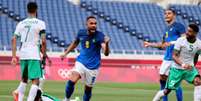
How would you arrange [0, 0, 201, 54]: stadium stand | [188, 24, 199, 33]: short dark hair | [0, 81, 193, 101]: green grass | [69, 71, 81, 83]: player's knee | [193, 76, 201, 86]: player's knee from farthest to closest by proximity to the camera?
[0, 0, 201, 54]: stadium stand
[0, 81, 193, 101]: green grass
[69, 71, 81, 83]: player's knee
[193, 76, 201, 86]: player's knee
[188, 24, 199, 33]: short dark hair

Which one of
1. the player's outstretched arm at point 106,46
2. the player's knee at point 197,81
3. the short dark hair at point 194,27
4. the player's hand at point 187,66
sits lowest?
the player's knee at point 197,81

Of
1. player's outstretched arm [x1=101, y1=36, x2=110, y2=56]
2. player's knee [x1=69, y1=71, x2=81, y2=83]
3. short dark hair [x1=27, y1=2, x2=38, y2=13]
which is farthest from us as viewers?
player's knee [x1=69, y1=71, x2=81, y2=83]

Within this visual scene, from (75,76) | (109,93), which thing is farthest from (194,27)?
(109,93)

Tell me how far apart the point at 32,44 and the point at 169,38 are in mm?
3928

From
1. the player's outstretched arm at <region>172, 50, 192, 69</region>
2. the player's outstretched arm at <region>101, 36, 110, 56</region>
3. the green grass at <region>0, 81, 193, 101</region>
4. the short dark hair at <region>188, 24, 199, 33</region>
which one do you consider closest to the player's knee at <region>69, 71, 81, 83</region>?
the player's outstretched arm at <region>101, 36, 110, 56</region>

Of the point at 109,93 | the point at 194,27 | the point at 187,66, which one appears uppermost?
the point at 194,27

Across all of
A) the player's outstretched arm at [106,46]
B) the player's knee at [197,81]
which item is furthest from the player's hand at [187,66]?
the player's outstretched arm at [106,46]

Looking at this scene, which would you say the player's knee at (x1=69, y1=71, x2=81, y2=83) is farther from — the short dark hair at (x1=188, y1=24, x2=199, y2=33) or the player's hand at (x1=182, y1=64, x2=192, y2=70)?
the short dark hair at (x1=188, y1=24, x2=199, y2=33)

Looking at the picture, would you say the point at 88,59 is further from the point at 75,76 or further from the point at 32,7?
the point at 32,7

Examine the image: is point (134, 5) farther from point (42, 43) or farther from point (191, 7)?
point (42, 43)

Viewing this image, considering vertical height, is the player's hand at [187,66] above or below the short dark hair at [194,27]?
below

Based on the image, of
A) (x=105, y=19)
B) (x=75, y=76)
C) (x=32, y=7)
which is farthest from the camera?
(x=105, y=19)

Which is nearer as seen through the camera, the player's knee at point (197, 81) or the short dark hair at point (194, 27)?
the short dark hair at point (194, 27)

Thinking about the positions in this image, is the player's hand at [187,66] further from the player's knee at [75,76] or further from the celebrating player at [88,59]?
the player's knee at [75,76]
